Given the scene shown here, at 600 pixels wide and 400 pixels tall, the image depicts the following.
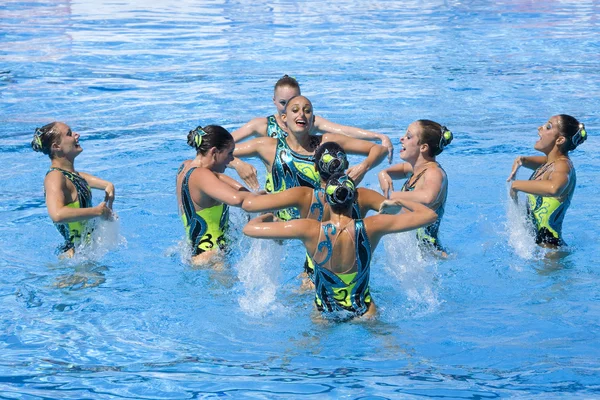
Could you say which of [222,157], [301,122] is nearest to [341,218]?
[222,157]

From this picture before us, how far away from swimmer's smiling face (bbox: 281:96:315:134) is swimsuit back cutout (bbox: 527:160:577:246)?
2.05 m

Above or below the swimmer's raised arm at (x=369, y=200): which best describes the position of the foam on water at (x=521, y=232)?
below

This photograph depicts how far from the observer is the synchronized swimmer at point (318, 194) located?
5.25m

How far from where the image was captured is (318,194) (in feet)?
19.1

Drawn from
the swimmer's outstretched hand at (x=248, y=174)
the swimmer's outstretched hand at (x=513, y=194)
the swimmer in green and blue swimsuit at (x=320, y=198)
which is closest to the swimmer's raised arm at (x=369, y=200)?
the swimmer in green and blue swimsuit at (x=320, y=198)

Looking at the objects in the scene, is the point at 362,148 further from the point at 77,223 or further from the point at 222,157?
the point at 77,223

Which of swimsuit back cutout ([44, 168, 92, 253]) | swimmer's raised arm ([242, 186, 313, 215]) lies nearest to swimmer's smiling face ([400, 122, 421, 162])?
swimmer's raised arm ([242, 186, 313, 215])

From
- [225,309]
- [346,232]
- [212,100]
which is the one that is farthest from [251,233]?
[212,100]

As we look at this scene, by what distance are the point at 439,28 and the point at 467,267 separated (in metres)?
14.3

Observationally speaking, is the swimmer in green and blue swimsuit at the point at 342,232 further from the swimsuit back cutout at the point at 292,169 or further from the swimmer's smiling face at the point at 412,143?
the swimsuit back cutout at the point at 292,169

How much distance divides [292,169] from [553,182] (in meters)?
2.20

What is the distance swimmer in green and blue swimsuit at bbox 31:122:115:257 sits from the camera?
6.24 m

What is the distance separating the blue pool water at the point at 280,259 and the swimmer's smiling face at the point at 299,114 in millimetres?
1009

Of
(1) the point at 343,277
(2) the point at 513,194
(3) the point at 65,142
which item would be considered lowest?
(1) the point at 343,277
